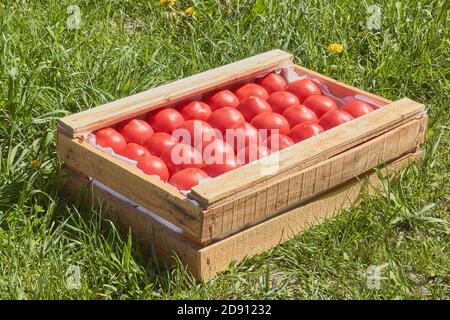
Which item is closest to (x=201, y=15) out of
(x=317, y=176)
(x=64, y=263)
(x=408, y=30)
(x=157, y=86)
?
(x=157, y=86)

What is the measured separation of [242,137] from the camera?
4016 millimetres

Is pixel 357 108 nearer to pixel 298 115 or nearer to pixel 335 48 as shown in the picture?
pixel 298 115

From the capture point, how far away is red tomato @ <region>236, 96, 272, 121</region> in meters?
4.26

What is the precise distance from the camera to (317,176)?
377 centimetres

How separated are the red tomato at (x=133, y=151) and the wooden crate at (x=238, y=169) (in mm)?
141

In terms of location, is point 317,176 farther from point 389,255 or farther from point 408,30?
point 408,30

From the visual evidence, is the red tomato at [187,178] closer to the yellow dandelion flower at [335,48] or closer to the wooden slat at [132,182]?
the wooden slat at [132,182]

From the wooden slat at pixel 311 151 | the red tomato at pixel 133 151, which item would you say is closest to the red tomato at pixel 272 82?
the wooden slat at pixel 311 151

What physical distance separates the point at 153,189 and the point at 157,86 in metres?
1.17

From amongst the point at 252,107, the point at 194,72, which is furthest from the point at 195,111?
the point at 194,72

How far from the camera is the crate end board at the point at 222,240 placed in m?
3.52

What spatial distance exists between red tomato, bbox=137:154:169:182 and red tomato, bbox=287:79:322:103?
0.86m

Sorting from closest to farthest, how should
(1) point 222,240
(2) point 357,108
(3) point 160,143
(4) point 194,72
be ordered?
1. (1) point 222,240
2. (3) point 160,143
3. (2) point 357,108
4. (4) point 194,72

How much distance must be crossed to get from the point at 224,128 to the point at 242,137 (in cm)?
13
